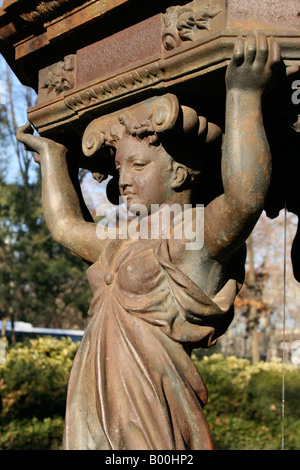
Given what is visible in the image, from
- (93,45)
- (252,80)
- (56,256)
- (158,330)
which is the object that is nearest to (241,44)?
(252,80)

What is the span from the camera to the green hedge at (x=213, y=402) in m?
7.44

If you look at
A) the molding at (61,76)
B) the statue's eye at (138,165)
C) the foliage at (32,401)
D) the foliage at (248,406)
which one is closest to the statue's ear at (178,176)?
the statue's eye at (138,165)

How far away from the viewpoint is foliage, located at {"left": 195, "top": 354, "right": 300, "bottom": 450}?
784 centimetres

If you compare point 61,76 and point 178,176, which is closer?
point 178,176

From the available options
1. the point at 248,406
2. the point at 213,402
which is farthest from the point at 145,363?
the point at 248,406

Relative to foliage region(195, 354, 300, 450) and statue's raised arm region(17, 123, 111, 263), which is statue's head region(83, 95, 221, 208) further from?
foliage region(195, 354, 300, 450)

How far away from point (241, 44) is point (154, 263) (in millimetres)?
880

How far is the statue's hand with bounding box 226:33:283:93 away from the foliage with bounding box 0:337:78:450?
632cm

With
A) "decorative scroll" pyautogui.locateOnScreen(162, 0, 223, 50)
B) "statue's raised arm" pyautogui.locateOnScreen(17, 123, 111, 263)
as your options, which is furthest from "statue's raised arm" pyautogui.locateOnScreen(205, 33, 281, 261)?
"statue's raised arm" pyautogui.locateOnScreen(17, 123, 111, 263)

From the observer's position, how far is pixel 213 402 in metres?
8.27

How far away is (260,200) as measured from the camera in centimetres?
202

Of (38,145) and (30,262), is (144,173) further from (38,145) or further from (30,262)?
(30,262)

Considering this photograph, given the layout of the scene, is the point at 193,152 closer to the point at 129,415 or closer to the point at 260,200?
the point at 260,200

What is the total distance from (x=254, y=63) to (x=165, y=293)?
918 mm
